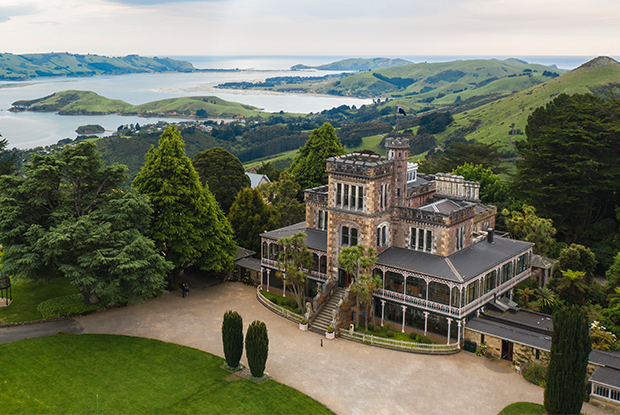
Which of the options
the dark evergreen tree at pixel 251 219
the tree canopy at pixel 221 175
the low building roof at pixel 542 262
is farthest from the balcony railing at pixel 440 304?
the tree canopy at pixel 221 175

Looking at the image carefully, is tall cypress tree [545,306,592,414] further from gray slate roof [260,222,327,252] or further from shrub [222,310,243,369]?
gray slate roof [260,222,327,252]

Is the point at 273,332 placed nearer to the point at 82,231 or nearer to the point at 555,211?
the point at 82,231

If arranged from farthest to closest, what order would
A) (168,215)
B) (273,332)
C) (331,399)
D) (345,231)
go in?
(168,215)
(345,231)
(273,332)
(331,399)

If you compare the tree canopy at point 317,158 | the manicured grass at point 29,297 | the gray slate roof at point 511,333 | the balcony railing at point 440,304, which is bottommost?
the manicured grass at point 29,297

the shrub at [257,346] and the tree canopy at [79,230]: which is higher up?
the tree canopy at [79,230]

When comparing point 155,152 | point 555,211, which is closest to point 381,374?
point 155,152

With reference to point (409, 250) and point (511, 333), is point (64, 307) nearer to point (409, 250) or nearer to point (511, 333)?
point (409, 250)

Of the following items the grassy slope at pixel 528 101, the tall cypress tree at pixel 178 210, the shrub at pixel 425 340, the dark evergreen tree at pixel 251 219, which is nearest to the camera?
the shrub at pixel 425 340

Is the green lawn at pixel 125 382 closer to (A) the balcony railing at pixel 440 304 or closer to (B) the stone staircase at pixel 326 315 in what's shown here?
(B) the stone staircase at pixel 326 315
